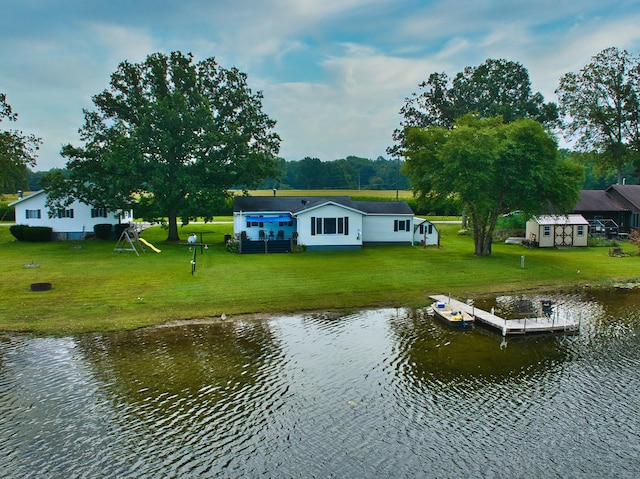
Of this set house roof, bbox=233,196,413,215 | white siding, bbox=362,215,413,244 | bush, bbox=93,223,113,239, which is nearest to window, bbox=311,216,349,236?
house roof, bbox=233,196,413,215

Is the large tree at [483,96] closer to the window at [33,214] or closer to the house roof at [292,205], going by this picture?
the house roof at [292,205]

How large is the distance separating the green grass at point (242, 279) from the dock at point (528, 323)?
3701 mm

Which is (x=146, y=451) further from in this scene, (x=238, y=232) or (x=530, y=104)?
(x=530, y=104)

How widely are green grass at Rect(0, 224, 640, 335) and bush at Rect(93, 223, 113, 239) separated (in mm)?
4408

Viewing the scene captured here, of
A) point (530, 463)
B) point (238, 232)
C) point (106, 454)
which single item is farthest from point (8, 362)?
point (238, 232)

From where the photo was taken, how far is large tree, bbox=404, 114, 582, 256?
34.7 meters

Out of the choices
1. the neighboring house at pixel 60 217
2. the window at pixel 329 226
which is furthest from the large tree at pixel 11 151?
the window at pixel 329 226

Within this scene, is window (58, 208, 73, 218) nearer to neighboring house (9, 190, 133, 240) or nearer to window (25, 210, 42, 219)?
neighboring house (9, 190, 133, 240)

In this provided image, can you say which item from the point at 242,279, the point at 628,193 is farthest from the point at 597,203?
→ the point at 242,279

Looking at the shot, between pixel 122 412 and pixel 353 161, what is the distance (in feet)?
515

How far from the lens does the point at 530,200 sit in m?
36.2

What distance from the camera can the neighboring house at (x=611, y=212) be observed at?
167 ft

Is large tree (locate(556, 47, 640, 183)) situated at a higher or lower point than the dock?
higher

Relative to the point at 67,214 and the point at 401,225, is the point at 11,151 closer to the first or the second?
the point at 67,214
